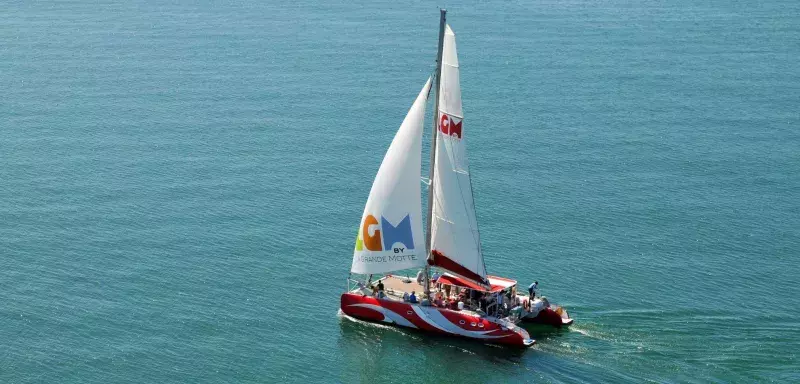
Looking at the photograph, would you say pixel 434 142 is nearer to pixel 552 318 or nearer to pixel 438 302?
pixel 438 302

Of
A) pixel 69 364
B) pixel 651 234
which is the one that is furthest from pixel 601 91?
pixel 69 364

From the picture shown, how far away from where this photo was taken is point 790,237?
8019 cm

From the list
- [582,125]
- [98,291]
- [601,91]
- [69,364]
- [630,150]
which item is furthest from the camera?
[601,91]

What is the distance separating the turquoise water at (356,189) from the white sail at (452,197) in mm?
4503

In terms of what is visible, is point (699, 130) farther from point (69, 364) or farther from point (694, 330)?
point (69, 364)

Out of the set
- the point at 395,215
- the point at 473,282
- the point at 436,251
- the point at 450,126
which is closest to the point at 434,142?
the point at 450,126

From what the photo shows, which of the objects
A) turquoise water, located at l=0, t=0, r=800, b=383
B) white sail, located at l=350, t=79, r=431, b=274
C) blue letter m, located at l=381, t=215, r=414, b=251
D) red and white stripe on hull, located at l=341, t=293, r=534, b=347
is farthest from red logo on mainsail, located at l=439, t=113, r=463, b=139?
turquoise water, located at l=0, t=0, r=800, b=383

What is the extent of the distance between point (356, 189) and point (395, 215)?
70.6 ft

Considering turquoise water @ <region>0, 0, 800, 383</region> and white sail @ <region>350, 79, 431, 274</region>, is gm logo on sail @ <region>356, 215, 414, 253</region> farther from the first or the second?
turquoise water @ <region>0, 0, 800, 383</region>

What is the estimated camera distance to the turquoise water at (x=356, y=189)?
212 ft

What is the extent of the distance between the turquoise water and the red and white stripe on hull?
2.20 ft

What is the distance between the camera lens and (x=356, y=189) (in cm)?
8869

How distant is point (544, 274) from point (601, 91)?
4407cm

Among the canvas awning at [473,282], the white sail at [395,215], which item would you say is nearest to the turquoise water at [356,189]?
the canvas awning at [473,282]
